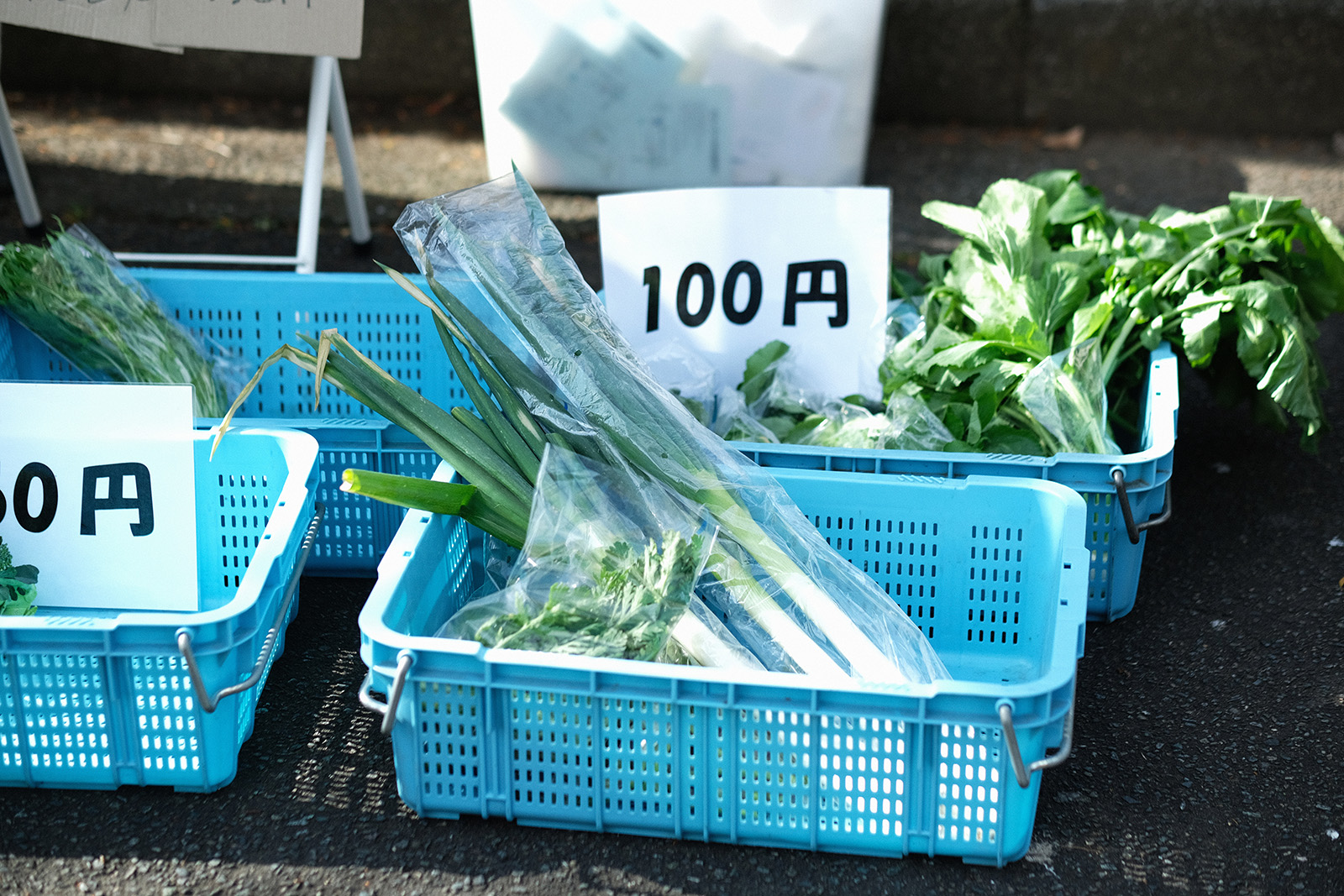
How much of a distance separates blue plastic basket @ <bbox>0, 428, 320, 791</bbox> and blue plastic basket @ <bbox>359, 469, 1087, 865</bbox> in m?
0.17

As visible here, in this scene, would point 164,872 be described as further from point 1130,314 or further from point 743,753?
point 1130,314

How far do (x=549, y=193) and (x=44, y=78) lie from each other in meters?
2.02

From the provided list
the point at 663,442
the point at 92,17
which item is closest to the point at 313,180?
the point at 92,17

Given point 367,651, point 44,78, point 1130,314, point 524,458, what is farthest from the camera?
point 44,78

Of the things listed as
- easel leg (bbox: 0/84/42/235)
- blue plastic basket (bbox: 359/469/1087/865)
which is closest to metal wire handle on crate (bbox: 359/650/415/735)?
blue plastic basket (bbox: 359/469/1087/865)

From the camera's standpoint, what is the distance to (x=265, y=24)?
239 cm

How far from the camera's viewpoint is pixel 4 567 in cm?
168

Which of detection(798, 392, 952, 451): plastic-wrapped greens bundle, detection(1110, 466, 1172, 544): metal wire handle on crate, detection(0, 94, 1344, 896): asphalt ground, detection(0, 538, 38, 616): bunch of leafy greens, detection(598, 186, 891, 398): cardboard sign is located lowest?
detection(0, 94, 1344, 896): asphalt ground

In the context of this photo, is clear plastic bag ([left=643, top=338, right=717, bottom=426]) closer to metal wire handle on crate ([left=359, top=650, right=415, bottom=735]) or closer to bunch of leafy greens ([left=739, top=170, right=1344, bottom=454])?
bunch of leafy greens ([left=739, top=170, right=1344, bottom=454])

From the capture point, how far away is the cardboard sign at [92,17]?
2.29 m

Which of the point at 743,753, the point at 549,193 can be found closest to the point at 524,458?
the point at 743,753

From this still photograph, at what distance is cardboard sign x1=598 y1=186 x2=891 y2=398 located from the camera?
2.19 meters

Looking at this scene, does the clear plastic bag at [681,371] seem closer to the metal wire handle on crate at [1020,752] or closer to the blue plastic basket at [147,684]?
the blue plastic basket at [147,684]

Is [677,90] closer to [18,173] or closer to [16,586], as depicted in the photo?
[18,173]
